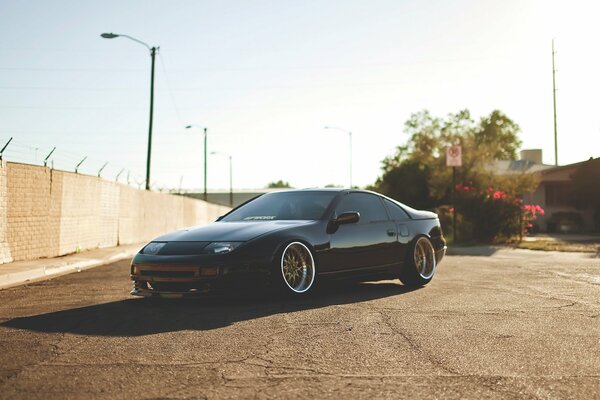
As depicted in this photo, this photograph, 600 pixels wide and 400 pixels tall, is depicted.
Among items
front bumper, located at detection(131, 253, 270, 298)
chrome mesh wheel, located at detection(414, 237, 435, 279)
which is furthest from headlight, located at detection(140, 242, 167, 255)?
chrome mesh wheel, located at detection(414, 237, 435, 279)

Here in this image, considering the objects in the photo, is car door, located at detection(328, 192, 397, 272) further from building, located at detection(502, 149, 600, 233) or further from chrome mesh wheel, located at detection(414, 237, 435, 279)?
building, located at detection(502, 149, 600, 233)

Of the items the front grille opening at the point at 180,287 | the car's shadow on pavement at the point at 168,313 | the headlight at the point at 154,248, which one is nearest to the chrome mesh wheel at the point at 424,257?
the car's shadow on pavement at the point at 168,313

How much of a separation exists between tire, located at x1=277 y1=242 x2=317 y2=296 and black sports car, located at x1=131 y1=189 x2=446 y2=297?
0.01 m

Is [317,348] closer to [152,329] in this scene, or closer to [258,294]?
[152,329]

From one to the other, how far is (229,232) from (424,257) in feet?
10.8

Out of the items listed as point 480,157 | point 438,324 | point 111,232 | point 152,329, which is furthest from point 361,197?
point 480,157

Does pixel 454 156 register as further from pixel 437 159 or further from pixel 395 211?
pixel 437 159

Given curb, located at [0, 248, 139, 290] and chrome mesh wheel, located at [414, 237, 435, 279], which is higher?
chrome mesh wheel, located at [414, 237, 435, 279]

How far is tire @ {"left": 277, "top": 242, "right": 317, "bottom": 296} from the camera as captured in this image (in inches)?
→ 294

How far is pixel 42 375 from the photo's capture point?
13.9 ft

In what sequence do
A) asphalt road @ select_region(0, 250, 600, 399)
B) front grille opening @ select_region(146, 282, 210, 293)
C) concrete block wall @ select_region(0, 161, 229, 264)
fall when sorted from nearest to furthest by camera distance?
asphalt road @ select_region(0, 250, 600, 399)
front grille opening @ select_region(146, 282, 210, 293)
concrete block wall @ select_region(0, 161, 229, 264)

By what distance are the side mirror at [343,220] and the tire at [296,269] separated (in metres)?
0.55

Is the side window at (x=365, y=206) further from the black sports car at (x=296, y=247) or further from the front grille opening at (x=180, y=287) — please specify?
the front grille opening at (x=180, y=287)

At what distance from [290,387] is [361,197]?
5.39 metres
